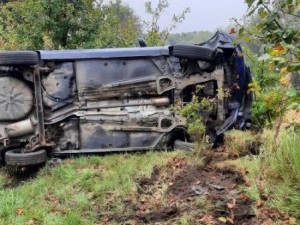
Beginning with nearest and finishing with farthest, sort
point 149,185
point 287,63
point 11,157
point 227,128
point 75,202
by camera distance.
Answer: point 287,63
point 75,202
point 149,185
point 11,157
point 227,128

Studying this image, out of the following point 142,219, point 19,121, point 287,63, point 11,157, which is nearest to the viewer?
point 287,63

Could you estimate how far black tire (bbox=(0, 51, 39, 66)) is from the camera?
4.91m

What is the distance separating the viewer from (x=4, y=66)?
511 centimetres

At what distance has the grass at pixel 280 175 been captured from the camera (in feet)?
10.9

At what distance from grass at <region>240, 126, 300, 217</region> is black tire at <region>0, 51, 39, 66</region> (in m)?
3.07

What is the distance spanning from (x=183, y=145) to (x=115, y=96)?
1.16 meters

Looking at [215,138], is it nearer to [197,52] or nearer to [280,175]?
[197,52]

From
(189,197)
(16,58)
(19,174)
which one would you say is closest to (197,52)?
(189,197)

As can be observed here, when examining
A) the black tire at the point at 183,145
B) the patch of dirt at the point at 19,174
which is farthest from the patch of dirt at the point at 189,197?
the patch of dirt at the point at 19,174

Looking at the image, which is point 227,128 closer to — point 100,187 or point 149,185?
point 149,185

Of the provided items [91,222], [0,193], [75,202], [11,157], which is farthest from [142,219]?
[11,157]

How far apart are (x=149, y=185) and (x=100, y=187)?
1.77 ft

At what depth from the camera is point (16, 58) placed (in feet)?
16.3

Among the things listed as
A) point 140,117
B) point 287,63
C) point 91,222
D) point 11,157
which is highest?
point 287,63
